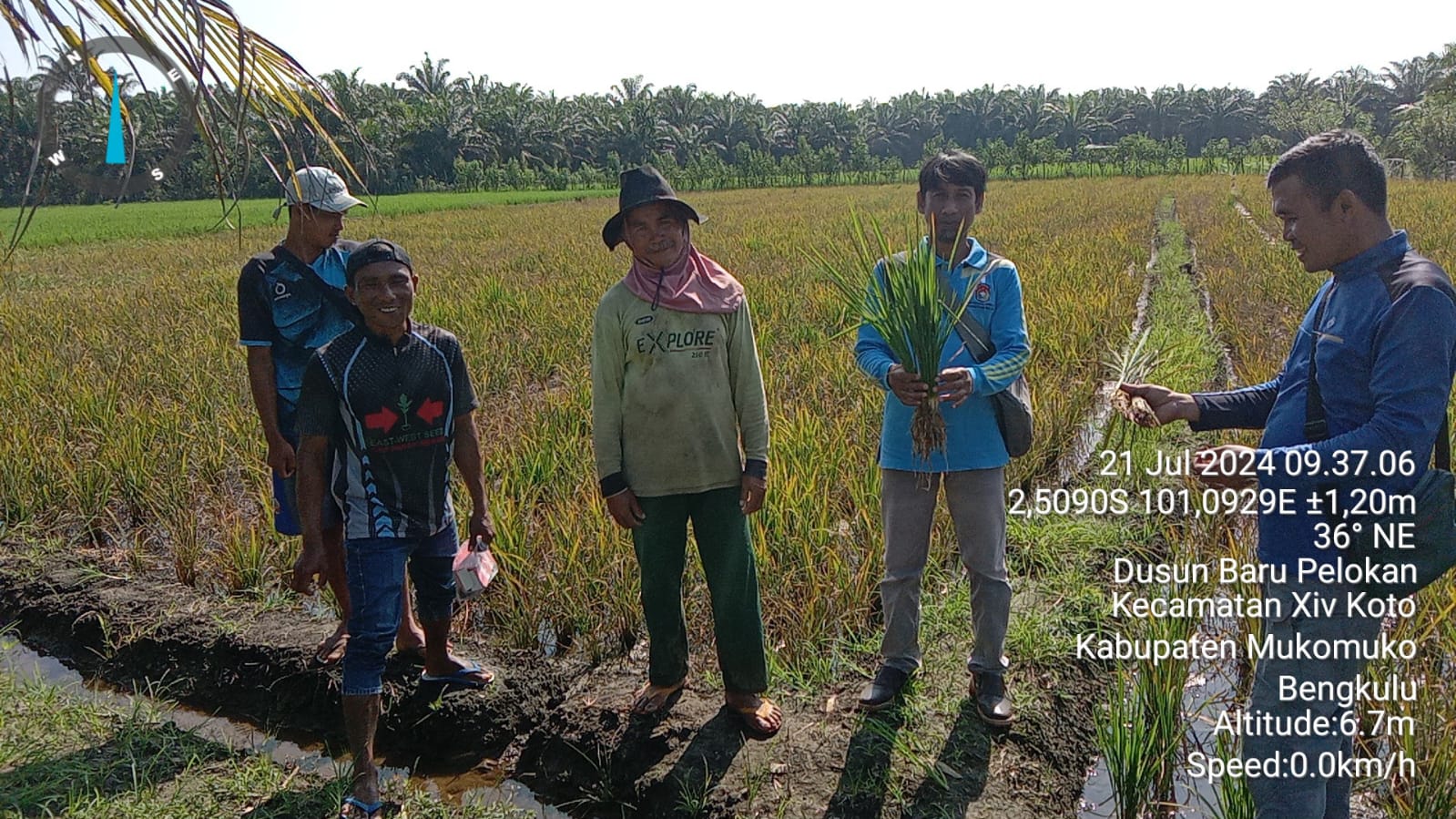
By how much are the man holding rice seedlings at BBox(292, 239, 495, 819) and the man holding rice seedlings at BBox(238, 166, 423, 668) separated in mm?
315

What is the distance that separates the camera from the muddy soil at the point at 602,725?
79.9 inches

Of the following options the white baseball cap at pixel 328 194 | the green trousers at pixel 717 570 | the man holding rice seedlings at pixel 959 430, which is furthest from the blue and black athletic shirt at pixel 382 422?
the man holding rice seedlings at pixel 959 430

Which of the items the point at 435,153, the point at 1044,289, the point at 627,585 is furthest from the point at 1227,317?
the point at 435,153

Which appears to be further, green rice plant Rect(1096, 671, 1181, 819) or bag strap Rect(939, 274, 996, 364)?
bag strap Rect(939, 274, 996, 364)

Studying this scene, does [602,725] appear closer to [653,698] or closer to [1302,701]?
[653,698]

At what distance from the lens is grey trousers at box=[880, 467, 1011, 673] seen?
7.05ft

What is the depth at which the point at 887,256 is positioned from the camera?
2.11 meters

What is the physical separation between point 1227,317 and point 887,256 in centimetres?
511

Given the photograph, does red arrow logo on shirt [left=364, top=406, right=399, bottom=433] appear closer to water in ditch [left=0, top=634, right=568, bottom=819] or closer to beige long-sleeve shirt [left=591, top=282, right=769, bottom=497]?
beige long-sleeve shirt [left=591, top=282, right=769, bottom=497]

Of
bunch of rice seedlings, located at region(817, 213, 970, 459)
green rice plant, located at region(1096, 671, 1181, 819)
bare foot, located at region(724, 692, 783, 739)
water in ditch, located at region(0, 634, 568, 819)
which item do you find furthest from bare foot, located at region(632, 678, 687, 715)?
green rice plant, located at region(1096, 671, 1181, 819)

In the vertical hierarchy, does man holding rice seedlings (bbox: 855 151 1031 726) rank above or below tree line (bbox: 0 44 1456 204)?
below

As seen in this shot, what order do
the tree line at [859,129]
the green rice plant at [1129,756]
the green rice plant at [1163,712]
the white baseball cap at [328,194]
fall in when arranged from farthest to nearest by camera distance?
the tree line at [859,129] → the white baseball cap at [328,194] → the green rice plant at [1163,712] → the green rice plant at [1129,756]

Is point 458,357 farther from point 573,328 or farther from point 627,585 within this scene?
point 573,328
